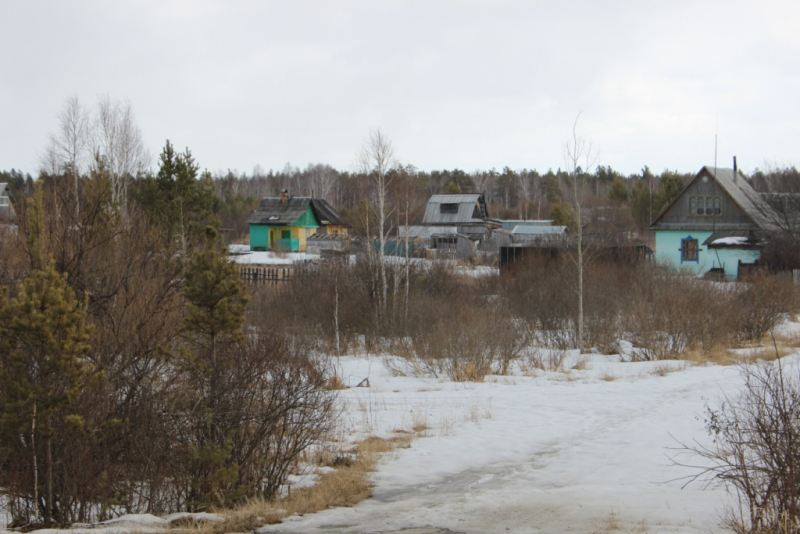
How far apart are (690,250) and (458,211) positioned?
2169 centimetres

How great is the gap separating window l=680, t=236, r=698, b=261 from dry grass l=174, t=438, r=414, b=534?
1483 inches

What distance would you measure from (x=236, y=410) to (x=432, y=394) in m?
7.53

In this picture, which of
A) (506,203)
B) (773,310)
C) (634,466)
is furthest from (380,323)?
(506,203)

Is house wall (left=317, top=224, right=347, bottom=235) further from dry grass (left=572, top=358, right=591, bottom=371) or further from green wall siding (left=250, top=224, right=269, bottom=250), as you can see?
→ dry grass (left=572, top=358, right=591, bottom=371)

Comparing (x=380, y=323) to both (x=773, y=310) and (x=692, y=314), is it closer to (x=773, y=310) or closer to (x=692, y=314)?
(x=692, y=314)

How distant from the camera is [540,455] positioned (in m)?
10.2

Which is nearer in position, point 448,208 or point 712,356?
point 712,356

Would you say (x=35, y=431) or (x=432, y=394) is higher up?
(x=35, y=431)

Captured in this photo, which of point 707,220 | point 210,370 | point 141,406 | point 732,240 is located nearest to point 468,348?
point 210,370

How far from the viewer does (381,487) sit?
339 inches

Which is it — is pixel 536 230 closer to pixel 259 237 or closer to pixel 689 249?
pixel 689 249

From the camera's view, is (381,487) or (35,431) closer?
(35,431)

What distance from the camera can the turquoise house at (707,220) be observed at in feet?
137

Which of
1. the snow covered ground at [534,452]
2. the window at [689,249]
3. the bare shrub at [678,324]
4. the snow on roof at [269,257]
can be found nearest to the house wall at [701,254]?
the window at [689,249]
